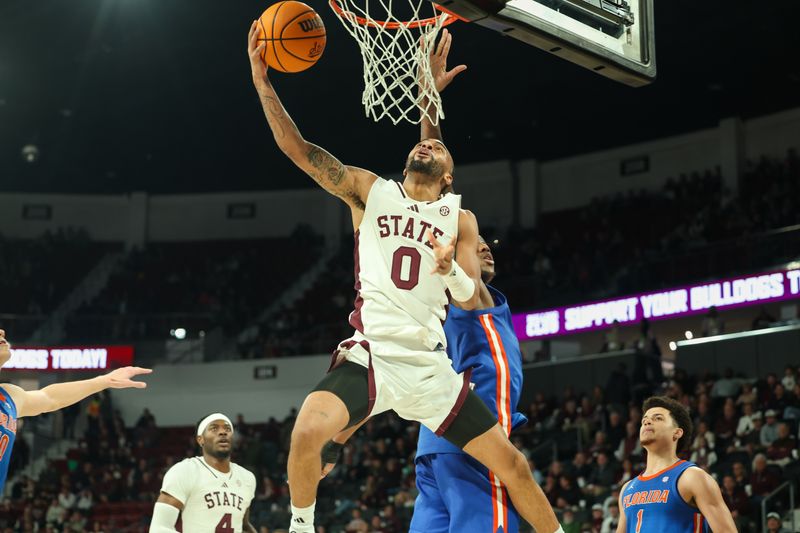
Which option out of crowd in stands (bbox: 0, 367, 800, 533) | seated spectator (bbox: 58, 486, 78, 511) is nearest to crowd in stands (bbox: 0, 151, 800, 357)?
crowd in stands (bbox: 0, 367, 800, 533)

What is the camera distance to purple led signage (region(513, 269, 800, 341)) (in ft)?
63.5

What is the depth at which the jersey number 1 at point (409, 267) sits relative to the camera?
497 centimetres

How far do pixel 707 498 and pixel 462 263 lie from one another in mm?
1935

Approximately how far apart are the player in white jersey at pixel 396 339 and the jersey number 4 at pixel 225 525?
3117 millimetres

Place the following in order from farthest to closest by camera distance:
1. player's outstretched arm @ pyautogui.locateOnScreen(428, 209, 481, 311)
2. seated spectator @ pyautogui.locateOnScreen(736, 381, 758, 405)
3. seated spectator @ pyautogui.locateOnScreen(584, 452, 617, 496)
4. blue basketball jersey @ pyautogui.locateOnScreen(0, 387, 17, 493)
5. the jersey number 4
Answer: seated spectator @ pyautogui.locateOnScreen(736, 381, 758, 405)
seated spectator @ pyautogui.locateOnScreen(584, 452, 617, 496)
the jersey number 4
blue basketball jersey @ pyautogui.locateOnScreen(0, 387, 17, 493)
player's outstretched arm @ pyautogui.locateOnScreen(428, 209, 481, 311)

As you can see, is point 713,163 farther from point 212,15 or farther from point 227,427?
point 227,427

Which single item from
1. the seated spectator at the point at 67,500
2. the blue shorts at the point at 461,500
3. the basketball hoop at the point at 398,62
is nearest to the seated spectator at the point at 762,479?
the basketball hoop at the point at 398,62

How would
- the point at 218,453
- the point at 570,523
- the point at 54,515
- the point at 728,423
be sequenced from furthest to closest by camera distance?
the point at 54,515 < the point at 728,423 < the point at 570,523 < the point at 218,453

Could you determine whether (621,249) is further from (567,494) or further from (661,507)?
(661,507)

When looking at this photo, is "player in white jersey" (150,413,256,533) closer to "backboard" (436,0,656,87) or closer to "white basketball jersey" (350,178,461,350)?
"white basketball jersey" (350,178,461,350)

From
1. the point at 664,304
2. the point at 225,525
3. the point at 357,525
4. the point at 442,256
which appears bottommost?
the point at 357,525

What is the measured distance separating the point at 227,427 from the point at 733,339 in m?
12.8

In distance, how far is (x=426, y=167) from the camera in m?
5.30

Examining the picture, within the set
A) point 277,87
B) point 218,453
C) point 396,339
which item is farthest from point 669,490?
point 277,87
